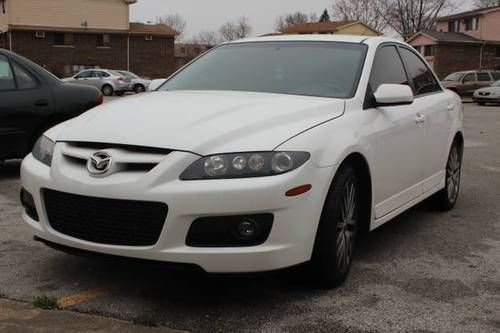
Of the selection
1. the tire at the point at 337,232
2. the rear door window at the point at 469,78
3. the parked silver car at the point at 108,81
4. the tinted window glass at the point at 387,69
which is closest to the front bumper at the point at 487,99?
the rear door window at the point at 469,78

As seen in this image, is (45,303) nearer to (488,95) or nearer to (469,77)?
(488,95)

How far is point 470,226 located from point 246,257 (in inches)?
121

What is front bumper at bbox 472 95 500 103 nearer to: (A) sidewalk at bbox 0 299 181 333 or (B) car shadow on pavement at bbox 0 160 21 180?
(B) car shadow on pavement at bbox 0 160 21 180

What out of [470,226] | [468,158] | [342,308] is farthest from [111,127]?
[468,158]

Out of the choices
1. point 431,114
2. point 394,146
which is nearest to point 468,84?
point 431,114

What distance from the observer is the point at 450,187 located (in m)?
6.43

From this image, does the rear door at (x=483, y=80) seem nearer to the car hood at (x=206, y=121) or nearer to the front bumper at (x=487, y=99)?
the front bumper at (x=487, y=99)

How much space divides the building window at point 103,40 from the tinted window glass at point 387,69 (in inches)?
1924

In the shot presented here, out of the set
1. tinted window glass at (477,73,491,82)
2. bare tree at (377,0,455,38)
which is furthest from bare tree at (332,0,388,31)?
tinted window glass at (477,73,491,82)

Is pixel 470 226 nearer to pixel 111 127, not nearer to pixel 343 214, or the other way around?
pixel 343 214

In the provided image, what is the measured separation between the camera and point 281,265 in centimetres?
352

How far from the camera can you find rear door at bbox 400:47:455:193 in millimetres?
5484

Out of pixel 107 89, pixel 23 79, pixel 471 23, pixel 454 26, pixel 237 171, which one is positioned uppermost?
pixel 471 23

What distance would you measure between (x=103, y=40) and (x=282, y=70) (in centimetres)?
4945
